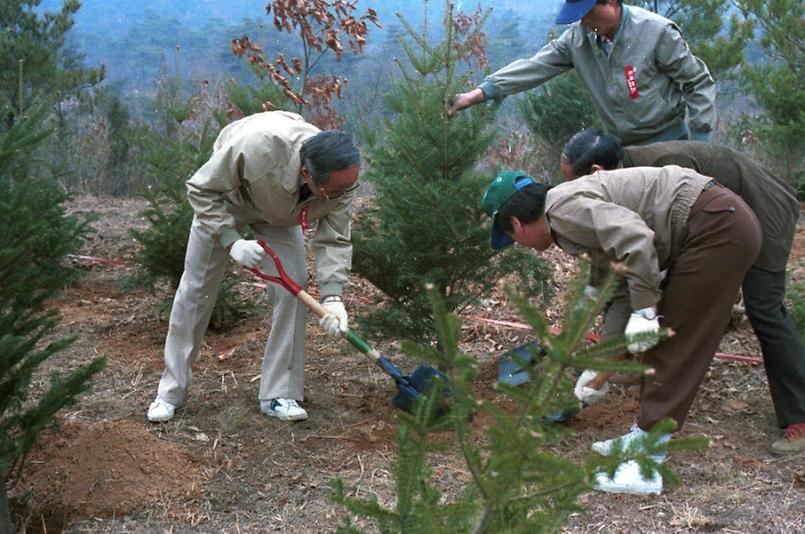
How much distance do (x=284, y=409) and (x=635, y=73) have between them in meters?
2.42

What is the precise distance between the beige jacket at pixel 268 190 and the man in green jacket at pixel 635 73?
2.84ft

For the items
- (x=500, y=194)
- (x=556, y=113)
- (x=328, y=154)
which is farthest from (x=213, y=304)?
(x=556, y=113)

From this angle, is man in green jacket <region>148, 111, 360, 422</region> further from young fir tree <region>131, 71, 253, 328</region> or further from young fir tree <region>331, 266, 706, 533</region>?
young fir tree <region>331, 266, 706, 533</region>

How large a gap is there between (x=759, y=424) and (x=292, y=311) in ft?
7.87

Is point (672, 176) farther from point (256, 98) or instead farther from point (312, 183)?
point (256, 98)

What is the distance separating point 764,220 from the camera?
12.9 feet

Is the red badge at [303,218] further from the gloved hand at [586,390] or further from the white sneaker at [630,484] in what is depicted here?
the white sneaker at [630,484]

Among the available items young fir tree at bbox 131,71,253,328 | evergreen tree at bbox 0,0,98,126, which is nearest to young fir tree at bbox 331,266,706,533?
young fir tree at bbox 131,71,253,328

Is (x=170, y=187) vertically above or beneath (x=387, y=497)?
above

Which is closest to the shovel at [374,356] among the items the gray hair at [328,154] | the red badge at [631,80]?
the gray hair at [328,154]

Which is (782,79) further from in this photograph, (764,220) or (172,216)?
(172,216)

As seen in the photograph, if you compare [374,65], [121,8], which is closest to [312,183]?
[374,65]

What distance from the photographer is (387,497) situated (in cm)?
378

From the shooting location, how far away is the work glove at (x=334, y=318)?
4.07 metres
